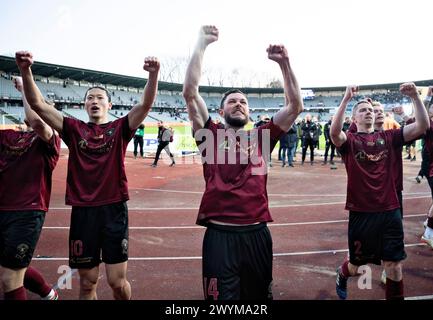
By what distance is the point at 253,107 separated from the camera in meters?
67.4

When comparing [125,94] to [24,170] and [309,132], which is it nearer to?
[309,132]

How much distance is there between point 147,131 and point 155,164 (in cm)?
722

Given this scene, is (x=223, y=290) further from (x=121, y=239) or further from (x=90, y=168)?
(x=90, y=168)

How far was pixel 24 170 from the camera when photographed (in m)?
3.40

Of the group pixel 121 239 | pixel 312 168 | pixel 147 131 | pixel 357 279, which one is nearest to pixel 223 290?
pixel 121 239

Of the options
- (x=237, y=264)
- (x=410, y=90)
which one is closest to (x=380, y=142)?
(x=410, y=90)

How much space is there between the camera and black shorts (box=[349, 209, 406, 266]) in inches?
136

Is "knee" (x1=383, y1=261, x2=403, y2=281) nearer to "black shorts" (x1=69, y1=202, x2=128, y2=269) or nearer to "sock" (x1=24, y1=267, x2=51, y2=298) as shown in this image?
"black shorts" (x1=69, y1=202, x2=128, y2=269)

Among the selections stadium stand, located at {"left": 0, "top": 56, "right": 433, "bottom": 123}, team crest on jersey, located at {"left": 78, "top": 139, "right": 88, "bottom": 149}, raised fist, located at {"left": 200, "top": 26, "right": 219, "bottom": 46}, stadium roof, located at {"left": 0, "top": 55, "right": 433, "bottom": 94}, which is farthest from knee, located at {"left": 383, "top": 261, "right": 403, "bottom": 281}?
stadium roof, located at {"left": 0, "top": 55, "right": 433, "bottom": 94}

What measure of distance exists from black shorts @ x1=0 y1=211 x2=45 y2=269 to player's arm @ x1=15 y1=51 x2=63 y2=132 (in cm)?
86

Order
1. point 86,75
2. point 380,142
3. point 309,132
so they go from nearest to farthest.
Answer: point 380,142
point 309,132
point 86,75

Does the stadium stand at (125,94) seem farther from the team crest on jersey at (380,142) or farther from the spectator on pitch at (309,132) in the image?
the team crest on jersey at (380,142)

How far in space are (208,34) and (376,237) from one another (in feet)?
8.12

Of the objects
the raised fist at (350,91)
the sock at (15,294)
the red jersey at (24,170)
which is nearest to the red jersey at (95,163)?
the red jersey at (24,170)
